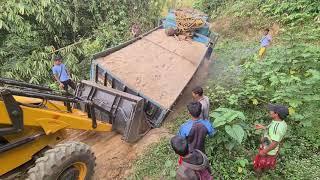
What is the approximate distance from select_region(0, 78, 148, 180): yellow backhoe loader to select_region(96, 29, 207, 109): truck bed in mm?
1860

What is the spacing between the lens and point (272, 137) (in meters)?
4.90

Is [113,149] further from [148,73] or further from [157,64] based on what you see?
[157,64]

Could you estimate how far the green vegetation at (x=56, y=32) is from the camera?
969cm

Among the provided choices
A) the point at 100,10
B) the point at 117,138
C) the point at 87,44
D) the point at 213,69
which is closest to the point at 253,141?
the point at 117,138

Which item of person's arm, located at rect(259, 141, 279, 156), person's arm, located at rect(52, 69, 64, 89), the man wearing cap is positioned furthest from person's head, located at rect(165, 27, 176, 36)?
person's arm, located at rect(259, 141, 279, 156)

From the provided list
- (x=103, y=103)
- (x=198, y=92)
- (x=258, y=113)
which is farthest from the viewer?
(x=258, y=113)

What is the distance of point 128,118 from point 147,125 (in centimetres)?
68

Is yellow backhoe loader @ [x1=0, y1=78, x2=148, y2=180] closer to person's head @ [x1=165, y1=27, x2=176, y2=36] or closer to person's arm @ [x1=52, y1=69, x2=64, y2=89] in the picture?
person's arm @ [x1=52, y1=69, x2=64, y2=89]

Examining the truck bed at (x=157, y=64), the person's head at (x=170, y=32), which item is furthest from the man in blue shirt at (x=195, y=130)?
the person's head at (x=170, y=32)

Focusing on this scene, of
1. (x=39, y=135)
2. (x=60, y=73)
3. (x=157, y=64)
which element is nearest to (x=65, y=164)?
(x=39, y=135)

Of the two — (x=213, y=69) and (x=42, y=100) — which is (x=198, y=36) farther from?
(x=42, y=100)

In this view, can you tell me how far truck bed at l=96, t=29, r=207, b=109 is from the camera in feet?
24.3

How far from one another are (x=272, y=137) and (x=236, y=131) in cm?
63

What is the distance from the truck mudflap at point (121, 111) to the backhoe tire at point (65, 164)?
1.33 m
